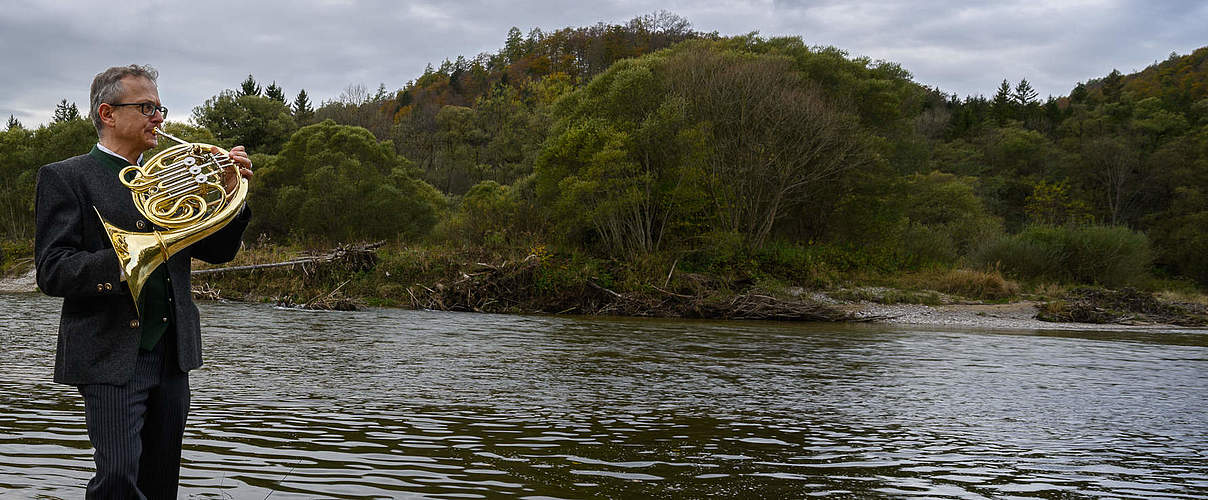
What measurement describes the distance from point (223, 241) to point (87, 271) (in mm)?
675

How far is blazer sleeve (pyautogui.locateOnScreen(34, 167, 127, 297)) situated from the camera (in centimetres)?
320

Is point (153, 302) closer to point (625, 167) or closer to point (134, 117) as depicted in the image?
point (134, 117)

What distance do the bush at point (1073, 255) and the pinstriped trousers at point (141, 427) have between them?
121ft

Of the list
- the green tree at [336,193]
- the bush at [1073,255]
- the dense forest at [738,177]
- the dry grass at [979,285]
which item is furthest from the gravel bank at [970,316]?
the green tree at [336,193]

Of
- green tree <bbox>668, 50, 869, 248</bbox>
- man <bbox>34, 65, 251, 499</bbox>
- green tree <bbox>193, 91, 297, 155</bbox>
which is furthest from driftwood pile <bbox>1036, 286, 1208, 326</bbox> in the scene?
green tree <bbox>193, 91, 297, 155</bbox>

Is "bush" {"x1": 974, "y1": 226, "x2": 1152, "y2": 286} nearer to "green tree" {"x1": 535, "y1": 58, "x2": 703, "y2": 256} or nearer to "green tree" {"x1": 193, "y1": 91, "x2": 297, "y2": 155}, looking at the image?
A: "green tree" {"x1": 535, "y1": 58, "x2": 703, "y2": 256}

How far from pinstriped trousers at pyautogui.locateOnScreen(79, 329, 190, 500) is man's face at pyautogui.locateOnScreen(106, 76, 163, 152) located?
0.79 metres

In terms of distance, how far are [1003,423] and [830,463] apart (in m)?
3.06

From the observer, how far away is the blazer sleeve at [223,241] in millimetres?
3787

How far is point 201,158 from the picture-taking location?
3.79 meters

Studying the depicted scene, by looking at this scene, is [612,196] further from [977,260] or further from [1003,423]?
[1003,423]

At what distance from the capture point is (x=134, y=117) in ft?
11.7

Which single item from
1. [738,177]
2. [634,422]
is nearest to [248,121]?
[738,177]

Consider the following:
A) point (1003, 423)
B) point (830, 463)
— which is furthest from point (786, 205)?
point (830, 463)
